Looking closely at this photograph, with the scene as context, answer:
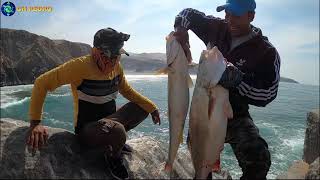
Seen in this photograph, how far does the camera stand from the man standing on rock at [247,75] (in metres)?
5.95

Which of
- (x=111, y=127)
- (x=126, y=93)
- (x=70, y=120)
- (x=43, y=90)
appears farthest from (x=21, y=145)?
(x=70, y=120)

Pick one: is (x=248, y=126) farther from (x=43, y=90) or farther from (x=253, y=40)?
(x=43, y=90)

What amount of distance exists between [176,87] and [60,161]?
219 cm

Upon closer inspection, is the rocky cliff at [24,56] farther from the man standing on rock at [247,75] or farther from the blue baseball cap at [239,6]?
the blue baseball cap at [239,6]

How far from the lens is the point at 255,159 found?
232 inches

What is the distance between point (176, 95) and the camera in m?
5.28

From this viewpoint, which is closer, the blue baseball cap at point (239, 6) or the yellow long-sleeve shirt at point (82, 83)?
the yellow long-sleeve shirt at point (82, 83)

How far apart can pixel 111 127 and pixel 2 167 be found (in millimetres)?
1637

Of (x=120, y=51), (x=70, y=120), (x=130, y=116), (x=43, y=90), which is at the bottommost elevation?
(x=70, y=120)

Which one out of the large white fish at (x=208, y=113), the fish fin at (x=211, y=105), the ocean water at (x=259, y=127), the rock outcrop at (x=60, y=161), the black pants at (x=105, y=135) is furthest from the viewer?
the ocean water at (x=259, y=127)

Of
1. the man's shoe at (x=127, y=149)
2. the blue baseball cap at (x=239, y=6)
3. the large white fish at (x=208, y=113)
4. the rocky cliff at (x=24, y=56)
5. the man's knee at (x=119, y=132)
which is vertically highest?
the blue baseball cap at (x=239, y=6)

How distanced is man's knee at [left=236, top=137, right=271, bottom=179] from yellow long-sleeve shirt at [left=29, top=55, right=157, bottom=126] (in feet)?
6.35

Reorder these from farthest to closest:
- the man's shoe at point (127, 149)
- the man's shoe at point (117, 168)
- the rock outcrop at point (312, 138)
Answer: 1. the rock outcrop at point (312, 138)
2. the man's shoe at point (127, 149)
3. the man's shoe at point (117, 168)

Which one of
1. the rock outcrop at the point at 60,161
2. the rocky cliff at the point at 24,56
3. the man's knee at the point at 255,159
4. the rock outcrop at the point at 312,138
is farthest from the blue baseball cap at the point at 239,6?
the rocky cliff at the point at 24,56
